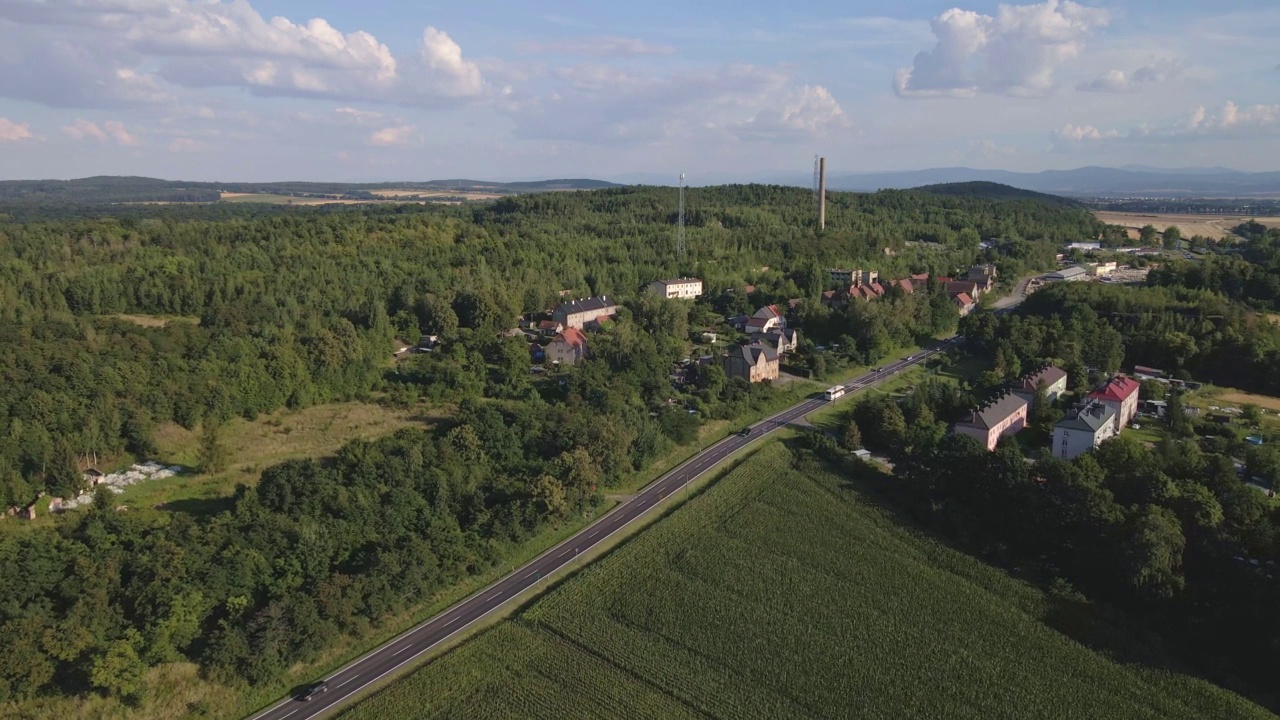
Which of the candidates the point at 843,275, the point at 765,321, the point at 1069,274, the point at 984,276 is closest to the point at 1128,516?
the point at 765,321

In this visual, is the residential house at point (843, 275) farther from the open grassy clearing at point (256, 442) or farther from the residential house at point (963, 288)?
the open grassy clearing at point (256, 442)

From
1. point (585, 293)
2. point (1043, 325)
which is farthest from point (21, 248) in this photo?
point (1043, 325)

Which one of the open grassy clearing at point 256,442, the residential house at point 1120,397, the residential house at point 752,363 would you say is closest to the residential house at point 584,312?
the residential house at point 752,363

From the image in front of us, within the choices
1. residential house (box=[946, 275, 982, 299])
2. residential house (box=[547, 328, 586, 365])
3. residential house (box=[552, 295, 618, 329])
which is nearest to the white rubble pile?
residential house (box=[547, 328, 586, 365])

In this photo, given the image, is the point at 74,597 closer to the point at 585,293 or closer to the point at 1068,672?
the point at 1068,672

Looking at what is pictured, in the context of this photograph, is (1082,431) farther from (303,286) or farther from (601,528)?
(303,286)

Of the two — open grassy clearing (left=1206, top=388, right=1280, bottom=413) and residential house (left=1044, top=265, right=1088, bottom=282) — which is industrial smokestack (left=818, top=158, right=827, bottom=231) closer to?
residential house (left=1044, top=265, right=1088, bottom=282)
